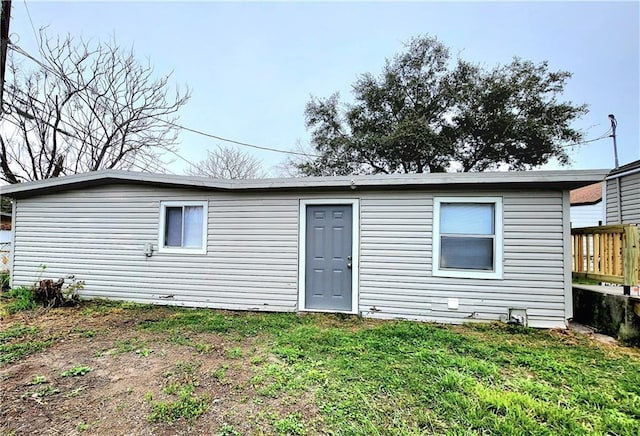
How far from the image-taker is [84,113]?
1355cm

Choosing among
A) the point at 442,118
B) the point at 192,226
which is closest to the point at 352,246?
the point at 192,226

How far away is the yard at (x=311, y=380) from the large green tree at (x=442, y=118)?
11359mm

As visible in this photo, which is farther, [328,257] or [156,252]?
[156,252]

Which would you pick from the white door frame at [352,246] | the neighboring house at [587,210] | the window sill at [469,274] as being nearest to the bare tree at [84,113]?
the white door frame at [352,246]

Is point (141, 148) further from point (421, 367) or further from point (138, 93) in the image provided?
point (421, 367)

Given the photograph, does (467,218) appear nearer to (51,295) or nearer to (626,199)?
(626,199)

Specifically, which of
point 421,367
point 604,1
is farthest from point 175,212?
point 604,1

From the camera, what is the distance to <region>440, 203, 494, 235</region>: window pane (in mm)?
4840

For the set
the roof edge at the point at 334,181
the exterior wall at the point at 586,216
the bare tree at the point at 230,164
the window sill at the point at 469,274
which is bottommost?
the window sill at the point at 469,274

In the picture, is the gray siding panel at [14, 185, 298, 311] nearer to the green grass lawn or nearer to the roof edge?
the roof edge

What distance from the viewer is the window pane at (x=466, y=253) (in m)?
4.85

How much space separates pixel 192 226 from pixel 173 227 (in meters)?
0.40

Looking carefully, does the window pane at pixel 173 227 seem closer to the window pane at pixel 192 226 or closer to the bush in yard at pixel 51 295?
the window pane at pixel 192 226

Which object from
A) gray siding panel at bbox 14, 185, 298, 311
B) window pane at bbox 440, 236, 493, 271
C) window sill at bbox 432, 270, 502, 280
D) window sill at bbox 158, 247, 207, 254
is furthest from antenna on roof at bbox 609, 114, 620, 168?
window sill at bbox 158, 247, 207, 254
